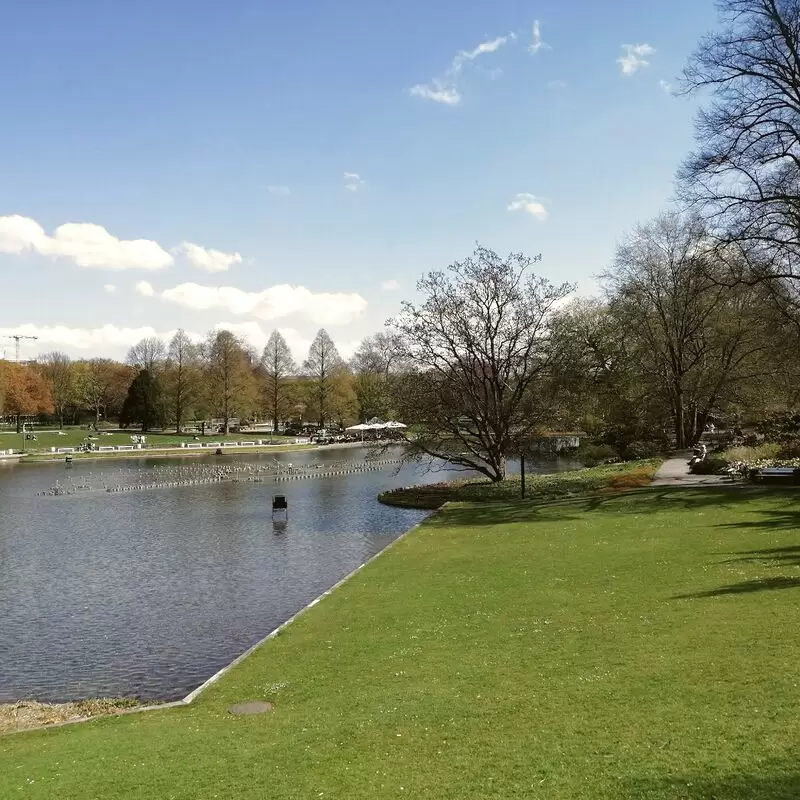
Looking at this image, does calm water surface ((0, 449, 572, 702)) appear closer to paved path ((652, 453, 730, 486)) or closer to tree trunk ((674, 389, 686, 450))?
paved path ((652, 453, 730, 486))

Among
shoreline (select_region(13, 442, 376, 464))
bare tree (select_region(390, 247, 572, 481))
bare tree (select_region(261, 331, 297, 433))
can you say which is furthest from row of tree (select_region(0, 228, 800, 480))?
bare tree (select_region(261, 331, 297, 433))

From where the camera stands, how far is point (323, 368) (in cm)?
10806

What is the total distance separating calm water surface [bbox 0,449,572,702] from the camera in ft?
52.3

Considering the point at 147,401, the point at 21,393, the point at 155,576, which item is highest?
the point at 21,393

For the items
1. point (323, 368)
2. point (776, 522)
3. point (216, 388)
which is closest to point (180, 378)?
point (216, 388)

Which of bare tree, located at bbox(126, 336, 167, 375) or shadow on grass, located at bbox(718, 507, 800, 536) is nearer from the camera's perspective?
shadow on grass, located at bbox(718, 507, 800, 536)

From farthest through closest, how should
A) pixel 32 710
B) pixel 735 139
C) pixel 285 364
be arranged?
pixel 285 364, pixel 735 139, pixel 32 710

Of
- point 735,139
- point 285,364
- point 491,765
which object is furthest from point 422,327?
point 285,364

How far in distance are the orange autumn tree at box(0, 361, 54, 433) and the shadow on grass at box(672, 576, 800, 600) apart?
9507cm

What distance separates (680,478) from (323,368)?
258 ft

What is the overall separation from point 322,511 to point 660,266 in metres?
32.8

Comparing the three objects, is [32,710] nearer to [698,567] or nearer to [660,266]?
[698,567]

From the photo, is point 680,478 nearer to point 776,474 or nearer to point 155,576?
point 776,474

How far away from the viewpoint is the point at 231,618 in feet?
62.2
